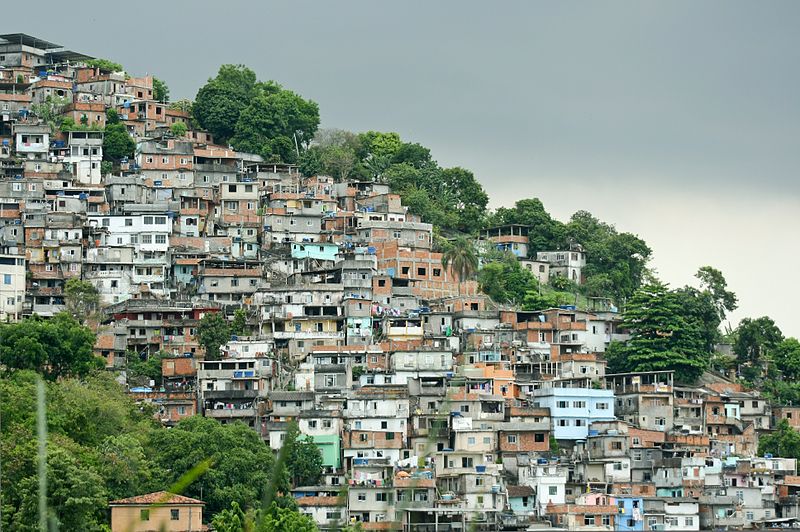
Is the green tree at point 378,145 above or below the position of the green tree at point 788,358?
above

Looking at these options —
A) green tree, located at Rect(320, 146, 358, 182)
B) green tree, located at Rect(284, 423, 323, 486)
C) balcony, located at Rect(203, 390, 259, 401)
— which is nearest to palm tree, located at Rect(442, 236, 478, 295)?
green tree, located at Rect(320, 146, 358, 182)

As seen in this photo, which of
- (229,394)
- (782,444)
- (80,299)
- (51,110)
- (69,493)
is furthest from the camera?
(51,110)

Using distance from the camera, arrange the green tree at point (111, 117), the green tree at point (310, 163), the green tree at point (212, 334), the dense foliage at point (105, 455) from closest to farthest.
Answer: the dense foliage at point (105, 455), the green tree at point (212, 334), the green tree at point (111, 117), the green tree at point (310, 163)

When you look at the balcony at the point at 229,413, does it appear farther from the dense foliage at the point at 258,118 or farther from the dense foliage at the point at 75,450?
the dense foliage at the point at 258,118

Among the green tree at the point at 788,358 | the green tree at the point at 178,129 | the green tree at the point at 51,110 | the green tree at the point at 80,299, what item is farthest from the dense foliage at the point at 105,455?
the green tree at the point at 51,110

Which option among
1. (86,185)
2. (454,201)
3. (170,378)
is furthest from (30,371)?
(454,201)

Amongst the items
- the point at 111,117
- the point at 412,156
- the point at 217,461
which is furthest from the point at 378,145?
the point at 217,461

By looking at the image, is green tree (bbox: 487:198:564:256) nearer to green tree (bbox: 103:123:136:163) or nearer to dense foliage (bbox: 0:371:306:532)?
green tree (bbox: 103:123:136:163)

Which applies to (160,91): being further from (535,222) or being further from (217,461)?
(217,461)

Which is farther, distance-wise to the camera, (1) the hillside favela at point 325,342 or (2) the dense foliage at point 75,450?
(1) the hillside favela at point 325,342
